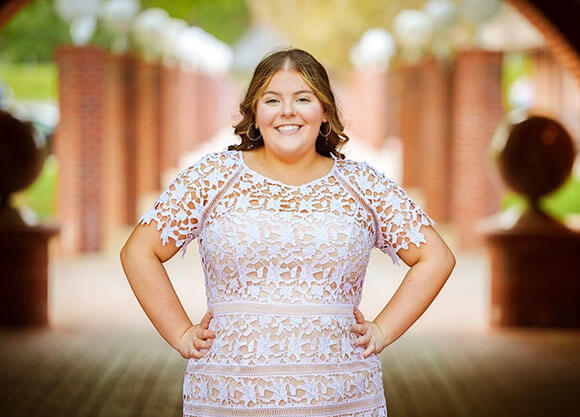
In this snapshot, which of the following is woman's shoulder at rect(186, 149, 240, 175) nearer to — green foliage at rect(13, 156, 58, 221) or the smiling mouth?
the smiling mouth

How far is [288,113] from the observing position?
3117 mm

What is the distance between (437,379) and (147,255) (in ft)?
15.4

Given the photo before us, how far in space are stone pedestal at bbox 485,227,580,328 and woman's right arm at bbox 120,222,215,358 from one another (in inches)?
259

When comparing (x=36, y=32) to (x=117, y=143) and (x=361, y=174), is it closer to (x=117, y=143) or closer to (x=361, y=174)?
A: (x=117, y=143)

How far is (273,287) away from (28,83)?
147 feet

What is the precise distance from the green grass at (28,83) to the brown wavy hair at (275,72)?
137ft

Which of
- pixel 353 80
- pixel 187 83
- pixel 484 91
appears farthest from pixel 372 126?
pixel 484 91

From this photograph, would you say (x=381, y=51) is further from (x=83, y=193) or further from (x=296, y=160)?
(x=296, y=160)

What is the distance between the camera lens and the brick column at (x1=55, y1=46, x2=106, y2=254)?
1394cm

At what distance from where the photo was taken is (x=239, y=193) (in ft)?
10.1

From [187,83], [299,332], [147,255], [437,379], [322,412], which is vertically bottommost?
[437,379]

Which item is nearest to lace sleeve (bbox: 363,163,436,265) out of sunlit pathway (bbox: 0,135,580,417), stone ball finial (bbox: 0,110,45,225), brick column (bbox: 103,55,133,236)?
sunlit pathway (bbox: 0,135,580,417)

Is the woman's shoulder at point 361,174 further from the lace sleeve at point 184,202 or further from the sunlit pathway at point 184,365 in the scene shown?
the sunlit pathway at point 184,365

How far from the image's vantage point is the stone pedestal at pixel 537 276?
9.45m
